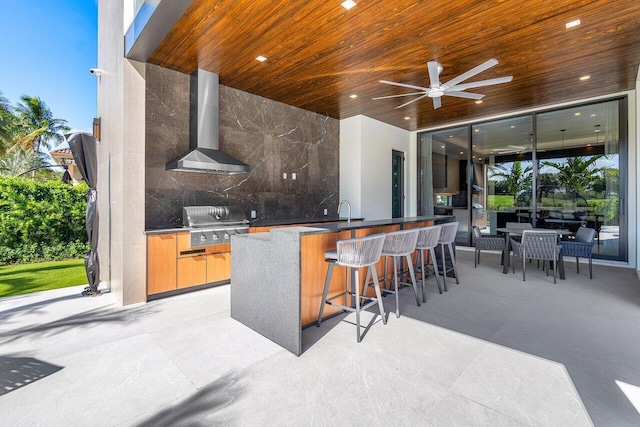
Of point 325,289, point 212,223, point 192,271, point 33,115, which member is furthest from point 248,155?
point 33,115

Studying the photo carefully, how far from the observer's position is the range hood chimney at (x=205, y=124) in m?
4.17

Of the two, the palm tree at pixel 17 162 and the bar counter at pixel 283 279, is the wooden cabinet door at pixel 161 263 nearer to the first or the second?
the bar counter at pixel 283 279

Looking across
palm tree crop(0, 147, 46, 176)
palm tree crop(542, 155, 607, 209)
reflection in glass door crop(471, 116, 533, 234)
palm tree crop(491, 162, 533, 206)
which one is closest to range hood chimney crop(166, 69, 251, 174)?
reflection in glass door crop(471, 116, 533, 234)

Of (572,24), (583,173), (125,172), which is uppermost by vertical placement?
(572,24)

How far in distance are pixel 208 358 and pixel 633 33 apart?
5.53 meters

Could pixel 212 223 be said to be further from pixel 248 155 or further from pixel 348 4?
pixel 348 4

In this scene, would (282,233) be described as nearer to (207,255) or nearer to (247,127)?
(207,255)

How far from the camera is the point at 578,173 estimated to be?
19.0 feet

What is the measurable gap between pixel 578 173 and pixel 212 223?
6929mm

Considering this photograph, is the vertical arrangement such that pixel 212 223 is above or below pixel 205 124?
below

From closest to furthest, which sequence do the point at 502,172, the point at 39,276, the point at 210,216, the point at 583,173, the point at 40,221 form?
1. the point at 210,216
2. the point at 39,276
3. the point at 583,173
4. the point at 40,221
5. the point at 502,172

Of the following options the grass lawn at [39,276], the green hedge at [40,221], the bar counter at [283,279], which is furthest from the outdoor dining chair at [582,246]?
the green hedge at [40,221]

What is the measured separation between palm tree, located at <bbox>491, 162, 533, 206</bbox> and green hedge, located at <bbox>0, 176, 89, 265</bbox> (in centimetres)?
949

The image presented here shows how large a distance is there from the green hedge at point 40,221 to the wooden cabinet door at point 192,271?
427 centimetres
